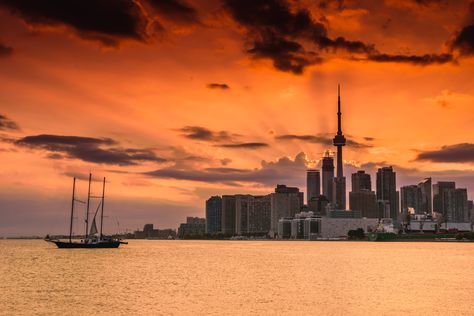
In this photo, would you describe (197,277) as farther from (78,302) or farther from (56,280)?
(78,302)

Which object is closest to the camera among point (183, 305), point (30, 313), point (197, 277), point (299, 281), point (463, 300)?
point (30, 313)

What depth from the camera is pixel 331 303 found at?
8288 cm

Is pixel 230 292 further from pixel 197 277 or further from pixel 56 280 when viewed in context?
pixel 56 280

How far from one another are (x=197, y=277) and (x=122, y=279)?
49.9ft

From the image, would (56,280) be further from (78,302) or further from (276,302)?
(276,302)

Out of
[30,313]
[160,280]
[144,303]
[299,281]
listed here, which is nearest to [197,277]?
[160,280]

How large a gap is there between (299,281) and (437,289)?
82.6 ft

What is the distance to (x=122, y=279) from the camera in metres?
119

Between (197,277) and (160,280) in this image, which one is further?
(197,277)

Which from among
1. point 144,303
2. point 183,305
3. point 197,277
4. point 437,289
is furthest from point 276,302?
point 197,277

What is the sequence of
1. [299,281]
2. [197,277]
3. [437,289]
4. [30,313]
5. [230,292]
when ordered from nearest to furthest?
[30,313], [230,292], [437,289], [299,281], [197,277]

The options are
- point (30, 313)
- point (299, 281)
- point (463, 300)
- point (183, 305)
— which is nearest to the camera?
point (30, 313)

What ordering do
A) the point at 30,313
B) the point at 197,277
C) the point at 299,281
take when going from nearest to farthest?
the point at 30,313 < the point at 299,281 < the point at 197,277

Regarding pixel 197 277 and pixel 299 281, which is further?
pixel 197 277
